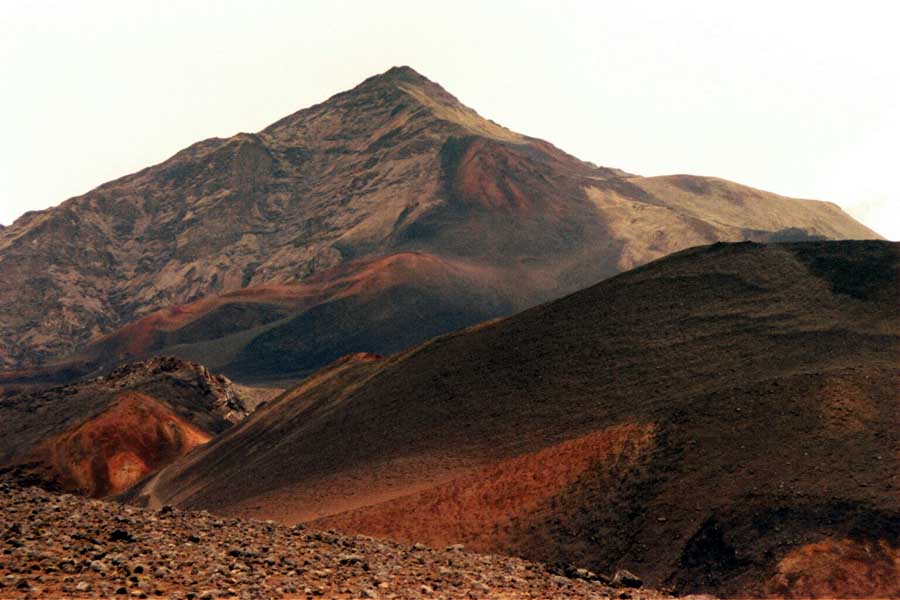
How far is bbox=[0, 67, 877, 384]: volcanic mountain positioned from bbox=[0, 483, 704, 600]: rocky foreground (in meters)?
103

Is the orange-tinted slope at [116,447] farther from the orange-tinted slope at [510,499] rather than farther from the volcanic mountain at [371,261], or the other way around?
the volcanic mountain at [371,261]

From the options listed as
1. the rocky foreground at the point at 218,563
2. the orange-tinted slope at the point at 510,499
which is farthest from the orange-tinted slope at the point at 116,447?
the rocky foreground at the point at 218,563

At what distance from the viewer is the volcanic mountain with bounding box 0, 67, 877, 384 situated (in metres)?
136

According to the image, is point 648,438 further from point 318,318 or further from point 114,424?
point 318,318

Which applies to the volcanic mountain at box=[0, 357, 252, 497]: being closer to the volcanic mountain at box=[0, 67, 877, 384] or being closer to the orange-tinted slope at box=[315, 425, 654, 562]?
the volcanic mountain at box=[0, 67, 877, 384]

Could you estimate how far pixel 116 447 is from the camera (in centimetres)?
7556

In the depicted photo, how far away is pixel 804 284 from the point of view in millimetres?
51469

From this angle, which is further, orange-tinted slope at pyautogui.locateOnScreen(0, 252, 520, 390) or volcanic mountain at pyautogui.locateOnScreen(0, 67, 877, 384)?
volcanic mountain at pyautogui.locateOnScreen(0, 67, 877, 384)

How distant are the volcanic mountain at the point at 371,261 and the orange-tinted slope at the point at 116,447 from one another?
42.4m

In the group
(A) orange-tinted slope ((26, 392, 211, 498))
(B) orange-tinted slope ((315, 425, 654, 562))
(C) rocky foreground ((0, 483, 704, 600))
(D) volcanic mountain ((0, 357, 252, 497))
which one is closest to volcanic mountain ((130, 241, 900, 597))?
(B) orange-tinted slope ((315, 425, 654, 562))

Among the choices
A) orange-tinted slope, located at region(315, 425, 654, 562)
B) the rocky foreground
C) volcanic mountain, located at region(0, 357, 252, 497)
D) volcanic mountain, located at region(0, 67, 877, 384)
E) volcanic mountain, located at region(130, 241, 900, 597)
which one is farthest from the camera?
volcanic mountain, located at region(0, 67, 877, 384)

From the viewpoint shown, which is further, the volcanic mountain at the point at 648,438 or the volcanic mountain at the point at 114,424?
the volcanic mountain at the point at 114,424

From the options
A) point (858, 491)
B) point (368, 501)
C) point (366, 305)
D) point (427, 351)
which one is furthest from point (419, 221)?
point (858, 491)

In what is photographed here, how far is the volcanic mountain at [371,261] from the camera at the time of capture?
135625mm
